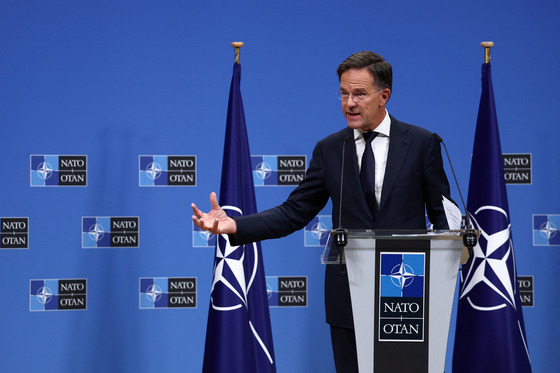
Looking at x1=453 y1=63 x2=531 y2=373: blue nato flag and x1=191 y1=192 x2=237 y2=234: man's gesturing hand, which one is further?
x1=453 y1=63 x2=531 y2=373: blue nato flag

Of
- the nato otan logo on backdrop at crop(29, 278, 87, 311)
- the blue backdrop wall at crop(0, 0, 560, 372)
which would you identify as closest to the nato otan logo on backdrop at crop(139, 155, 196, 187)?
the blue backdrop wall at crop(0, 0, 560, 372)

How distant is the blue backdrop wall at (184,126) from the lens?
348 cm

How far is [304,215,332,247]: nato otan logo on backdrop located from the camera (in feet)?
11.7

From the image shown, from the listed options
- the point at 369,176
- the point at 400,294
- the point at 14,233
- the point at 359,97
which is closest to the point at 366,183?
the point at 369,176

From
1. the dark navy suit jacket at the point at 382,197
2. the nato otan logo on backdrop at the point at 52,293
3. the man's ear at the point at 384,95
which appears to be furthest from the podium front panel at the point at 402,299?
the nato otan logo on backdrop at the point at 52,293

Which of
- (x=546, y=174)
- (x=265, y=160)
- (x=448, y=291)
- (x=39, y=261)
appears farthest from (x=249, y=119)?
(x=448, y=291)

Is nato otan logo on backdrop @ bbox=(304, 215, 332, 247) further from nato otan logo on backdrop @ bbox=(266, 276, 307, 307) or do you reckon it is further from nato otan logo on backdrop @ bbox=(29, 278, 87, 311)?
nato otan logo on backdrop @ bbox=(29, 278, 87, 311)

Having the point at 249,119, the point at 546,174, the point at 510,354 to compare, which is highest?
the point at 249,119

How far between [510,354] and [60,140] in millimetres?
2802

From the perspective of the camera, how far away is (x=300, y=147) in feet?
11.7

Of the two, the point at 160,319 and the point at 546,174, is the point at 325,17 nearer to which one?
the point at 546,174

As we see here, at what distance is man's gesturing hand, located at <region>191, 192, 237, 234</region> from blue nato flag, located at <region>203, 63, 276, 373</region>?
1.04 meters

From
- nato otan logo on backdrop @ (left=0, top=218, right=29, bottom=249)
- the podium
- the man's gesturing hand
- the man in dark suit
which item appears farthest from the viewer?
nato otan logo on backdrop @ (left=0, top=218, right=29, bottom=249)

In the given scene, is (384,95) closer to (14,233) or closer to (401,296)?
(401,296)
